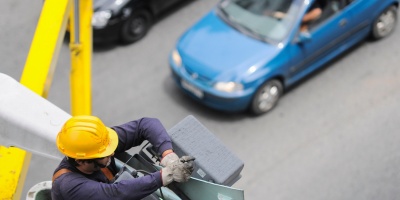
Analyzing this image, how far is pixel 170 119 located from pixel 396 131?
10.4 ft

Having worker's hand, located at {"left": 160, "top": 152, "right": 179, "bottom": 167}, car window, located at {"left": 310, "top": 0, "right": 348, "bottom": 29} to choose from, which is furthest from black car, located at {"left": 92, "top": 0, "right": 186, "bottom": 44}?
worker's hand, located at {"left": 160, "top": 152, "right": 179, "bottom": 167}

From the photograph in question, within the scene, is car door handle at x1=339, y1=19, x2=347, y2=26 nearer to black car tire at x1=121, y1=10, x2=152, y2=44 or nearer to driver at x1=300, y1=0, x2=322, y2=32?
driver at x1=300, y1=0, x2=322, y2=32

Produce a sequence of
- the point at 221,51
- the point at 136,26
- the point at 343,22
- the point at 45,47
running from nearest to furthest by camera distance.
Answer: the point at 45,47, the point at 221,51, the point at 343,22, the point at 136,26

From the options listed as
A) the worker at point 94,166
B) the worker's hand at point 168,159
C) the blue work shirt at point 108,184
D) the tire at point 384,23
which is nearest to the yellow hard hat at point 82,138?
the worker at point 94,166

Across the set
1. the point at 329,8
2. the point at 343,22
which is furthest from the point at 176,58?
the point at 343,22

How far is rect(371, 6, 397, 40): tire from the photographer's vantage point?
1123 cm

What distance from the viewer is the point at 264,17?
1033 centimetres

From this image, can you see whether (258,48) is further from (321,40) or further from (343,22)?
(343,22)

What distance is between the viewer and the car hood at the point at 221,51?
9883 millimetres

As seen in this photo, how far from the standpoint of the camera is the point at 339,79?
1077 cm

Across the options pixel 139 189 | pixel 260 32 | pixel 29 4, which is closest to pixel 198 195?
pixel 139 189

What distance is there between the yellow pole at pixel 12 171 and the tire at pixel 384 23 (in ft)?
24.9

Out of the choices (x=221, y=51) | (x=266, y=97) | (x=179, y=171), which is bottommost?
(x=266, y=97)

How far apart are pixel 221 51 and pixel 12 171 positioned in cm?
578
